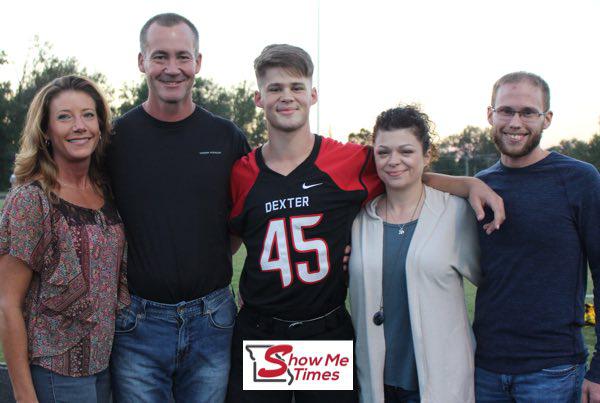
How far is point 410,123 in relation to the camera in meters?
2.61

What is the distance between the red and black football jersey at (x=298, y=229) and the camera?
104 inches

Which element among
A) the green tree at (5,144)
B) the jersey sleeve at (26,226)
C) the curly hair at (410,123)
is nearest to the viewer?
the jersey sleeve at (26,226)

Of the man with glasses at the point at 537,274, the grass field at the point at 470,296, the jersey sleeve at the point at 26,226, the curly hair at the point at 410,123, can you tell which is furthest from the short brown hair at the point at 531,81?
the grass field at the point at 470,296

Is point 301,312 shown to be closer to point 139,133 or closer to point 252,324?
point 252,324

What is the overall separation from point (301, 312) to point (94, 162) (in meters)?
1.20

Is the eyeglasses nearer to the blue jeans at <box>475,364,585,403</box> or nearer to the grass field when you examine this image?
the blue jeans at <box>475,364,585,403</box>

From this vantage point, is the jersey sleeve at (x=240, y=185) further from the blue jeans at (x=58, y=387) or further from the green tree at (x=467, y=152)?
the green tree at (x=467, y=152)

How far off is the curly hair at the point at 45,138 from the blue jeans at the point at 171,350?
63 cm

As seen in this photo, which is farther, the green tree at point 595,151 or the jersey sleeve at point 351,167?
the green tree at point 595,151

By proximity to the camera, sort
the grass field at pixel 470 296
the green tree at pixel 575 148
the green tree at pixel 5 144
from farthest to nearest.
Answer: the green tree at pixel 575 148 → the green tree at pixel 5 144 → the grass field at pixel 470 296

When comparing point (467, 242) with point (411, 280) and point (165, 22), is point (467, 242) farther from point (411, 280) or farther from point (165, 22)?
point (165, 22)

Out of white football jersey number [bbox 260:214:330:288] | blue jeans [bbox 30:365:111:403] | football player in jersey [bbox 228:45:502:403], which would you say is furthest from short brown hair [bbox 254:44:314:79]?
blue jeans [bbox 30:365:111:403]

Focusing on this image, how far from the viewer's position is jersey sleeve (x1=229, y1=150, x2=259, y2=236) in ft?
9.02

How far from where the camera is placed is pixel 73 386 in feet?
7.80
